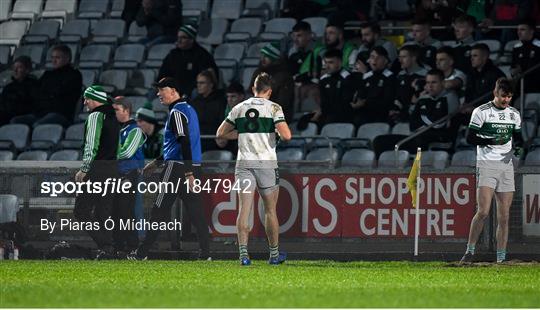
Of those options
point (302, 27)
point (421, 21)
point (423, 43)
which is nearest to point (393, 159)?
point (423, 43)

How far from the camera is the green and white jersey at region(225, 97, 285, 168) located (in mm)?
15453

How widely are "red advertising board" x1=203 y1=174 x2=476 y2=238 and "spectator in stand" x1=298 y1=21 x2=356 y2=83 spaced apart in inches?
195

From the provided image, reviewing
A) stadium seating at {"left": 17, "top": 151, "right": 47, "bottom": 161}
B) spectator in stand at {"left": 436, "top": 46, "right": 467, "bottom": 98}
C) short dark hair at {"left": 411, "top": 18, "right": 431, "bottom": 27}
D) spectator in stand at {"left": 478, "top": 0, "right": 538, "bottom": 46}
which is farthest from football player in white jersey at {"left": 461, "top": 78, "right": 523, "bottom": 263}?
stadium seating at {"left": 17, "top": 151, "right": 47, "bottom": 161}

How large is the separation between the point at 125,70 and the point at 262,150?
9.32m

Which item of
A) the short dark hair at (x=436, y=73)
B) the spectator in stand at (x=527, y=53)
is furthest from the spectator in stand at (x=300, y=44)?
the spectator in stand at (x=527, y=53)

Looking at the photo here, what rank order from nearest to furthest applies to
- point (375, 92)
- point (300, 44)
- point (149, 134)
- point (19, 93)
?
point (149, 134), point (375, 92), point (300, 44), point (19, 93)

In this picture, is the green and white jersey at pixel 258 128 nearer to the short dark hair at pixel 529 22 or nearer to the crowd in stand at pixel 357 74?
the crowd in stand at pixel 357 74

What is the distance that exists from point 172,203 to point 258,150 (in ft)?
6.57

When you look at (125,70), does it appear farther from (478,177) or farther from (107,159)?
(478,177)

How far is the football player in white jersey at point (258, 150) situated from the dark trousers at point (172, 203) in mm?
1215

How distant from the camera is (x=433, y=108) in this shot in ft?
67.4

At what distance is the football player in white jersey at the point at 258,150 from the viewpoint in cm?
1546

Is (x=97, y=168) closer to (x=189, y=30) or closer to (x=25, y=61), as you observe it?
(x=189, y=30)

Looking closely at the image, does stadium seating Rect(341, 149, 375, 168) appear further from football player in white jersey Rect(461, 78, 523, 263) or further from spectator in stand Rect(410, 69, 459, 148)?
football player in white jersey Rect(461, 78, 523, 263)
